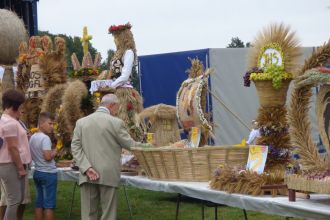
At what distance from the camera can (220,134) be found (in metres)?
12.0

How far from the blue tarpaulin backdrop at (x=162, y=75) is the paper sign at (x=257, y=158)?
7.49 metres

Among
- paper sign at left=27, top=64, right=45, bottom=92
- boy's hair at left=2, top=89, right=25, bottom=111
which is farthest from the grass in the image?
boy's hair at left=2, top=89, right=25, bottom=111

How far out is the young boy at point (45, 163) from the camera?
6.20 metres

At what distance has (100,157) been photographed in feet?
17.5

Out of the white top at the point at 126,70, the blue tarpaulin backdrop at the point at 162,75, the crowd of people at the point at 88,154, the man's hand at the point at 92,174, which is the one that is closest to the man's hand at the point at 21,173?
the crowd of people at the point at 88,154

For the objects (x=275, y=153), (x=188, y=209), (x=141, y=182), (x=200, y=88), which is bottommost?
(x=188, y=209)

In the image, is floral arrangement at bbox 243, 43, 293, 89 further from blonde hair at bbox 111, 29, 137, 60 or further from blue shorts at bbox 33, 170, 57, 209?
blue shorts at bbox 33, 170, 57, 209

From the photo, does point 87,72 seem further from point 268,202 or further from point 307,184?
point 307,184

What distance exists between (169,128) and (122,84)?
0.67 metres

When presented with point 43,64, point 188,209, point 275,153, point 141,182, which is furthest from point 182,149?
point 188,209

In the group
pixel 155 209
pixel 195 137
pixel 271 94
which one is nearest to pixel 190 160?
pixel 195 137

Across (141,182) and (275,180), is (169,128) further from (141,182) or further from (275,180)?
(275,180)

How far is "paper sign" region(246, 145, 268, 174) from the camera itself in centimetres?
423

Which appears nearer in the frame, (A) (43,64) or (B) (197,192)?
(B) (197,192)
